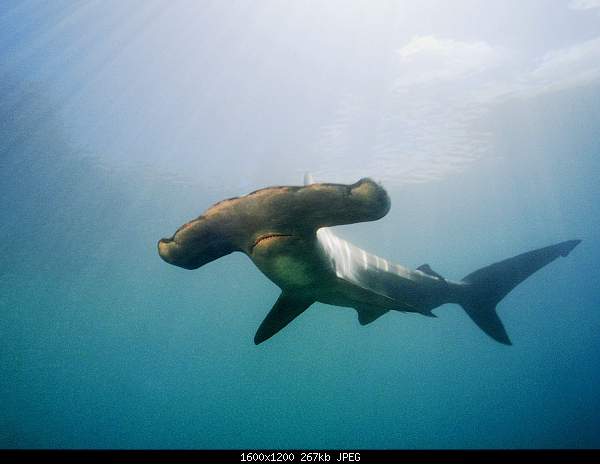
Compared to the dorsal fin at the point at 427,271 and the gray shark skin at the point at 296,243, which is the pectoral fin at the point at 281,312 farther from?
the dorsal fin at the point at 427,271

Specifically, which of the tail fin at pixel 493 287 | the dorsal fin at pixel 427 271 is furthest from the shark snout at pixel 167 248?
the tail fin at pixel 493 287

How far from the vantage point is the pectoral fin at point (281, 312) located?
434 centimetres

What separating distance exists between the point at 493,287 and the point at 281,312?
181 inches

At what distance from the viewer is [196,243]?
3096mm

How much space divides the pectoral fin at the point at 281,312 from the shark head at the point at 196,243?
1305 mm

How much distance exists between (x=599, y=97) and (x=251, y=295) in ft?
150

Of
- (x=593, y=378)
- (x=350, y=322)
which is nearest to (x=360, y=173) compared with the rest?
(x=350, y=322)

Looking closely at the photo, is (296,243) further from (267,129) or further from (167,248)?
(267,129)

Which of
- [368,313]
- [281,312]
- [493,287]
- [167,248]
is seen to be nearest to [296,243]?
[167,248]
